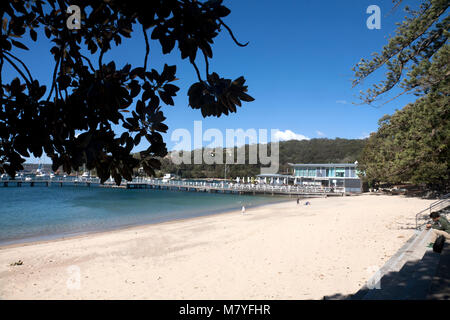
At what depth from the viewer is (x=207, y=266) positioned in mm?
8062

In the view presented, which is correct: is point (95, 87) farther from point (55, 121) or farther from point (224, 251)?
point (224, 251)

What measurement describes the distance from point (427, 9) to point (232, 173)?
81.1m

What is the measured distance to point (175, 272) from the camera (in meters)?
7.70

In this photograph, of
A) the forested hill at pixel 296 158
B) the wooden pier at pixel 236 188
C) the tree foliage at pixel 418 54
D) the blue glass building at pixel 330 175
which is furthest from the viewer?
the forested hill at pixel 296 158

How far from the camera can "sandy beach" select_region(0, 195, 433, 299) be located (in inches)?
247

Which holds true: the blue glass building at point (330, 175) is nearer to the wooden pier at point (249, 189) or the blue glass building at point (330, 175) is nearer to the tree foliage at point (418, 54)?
the wooden pier at point (249, 189)

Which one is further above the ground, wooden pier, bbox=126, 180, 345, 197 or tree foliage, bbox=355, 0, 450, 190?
tree foliage, bbox=355, 0, 450, 190

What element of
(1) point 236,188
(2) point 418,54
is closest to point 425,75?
(2) point 418,54

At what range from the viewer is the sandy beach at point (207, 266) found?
6262 millimetres

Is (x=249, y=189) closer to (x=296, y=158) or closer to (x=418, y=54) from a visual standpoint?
(x=418, y=54)

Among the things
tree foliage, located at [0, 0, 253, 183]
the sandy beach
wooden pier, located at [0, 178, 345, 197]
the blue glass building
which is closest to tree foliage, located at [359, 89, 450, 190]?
the sandy beach

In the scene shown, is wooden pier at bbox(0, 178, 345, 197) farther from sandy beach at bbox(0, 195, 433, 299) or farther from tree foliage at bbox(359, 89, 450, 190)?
tree foliage at bbox(359, 89, 450, 190)

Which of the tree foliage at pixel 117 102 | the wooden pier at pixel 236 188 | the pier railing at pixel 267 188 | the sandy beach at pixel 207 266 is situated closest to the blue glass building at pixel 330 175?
the pier railing at pixel 267 188
